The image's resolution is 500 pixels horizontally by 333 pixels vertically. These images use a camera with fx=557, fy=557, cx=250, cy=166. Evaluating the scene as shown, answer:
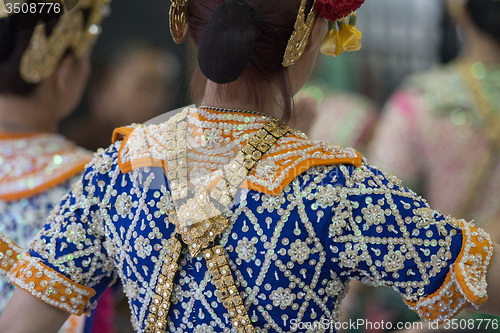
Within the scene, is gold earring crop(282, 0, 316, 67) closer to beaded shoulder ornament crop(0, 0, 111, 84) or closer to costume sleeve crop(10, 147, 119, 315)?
costume sleeve crop(10, 147, 119, 315)

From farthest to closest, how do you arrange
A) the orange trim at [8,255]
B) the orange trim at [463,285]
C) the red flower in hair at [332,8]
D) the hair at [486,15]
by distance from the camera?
the hair at [486,15] < the orange trim at [8,255] < the red flower in hair at [332,8] < the orange trim at [463,285]

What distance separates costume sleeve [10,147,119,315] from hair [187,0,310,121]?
21cm

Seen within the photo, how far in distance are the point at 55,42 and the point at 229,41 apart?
2.11ft

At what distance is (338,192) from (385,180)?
62 millimetres

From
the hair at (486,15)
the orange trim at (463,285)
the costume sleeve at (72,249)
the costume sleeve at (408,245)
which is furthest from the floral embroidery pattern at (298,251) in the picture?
the hair at (486,15)

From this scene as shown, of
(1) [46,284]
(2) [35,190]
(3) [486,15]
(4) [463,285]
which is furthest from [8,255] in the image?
(3) [486,15]

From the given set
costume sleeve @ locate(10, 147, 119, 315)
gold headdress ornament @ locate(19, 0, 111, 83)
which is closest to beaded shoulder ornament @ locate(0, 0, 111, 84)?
gold headdress ornament @ locate(19, 0, 111, 83)

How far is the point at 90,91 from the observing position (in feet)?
4.83

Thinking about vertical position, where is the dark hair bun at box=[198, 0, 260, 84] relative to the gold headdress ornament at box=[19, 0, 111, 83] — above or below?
above

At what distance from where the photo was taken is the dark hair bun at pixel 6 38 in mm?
1071

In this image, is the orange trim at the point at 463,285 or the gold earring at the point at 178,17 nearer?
the orange trim at the point at 463,285

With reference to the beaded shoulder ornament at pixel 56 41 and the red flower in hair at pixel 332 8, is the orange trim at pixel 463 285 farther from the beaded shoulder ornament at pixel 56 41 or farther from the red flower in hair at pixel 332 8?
the beaded shoulder ornament at pixel 56 41

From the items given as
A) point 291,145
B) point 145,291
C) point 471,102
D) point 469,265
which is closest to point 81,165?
point 145,291

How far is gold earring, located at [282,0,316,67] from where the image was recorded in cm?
68
